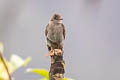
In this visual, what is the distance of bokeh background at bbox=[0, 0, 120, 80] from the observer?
237 cm

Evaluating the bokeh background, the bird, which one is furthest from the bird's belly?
the bokeh background

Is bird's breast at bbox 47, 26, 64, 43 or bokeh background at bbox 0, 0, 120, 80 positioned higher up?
bird's breast at bbox 47, 26, 64, 43

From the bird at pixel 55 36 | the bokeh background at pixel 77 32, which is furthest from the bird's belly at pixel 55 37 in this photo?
the bokeh background at pixel 77 32

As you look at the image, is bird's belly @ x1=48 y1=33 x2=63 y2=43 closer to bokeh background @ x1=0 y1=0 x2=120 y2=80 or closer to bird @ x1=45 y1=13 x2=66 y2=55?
bird @ x1=45 y1=13 x2=66 y2=55

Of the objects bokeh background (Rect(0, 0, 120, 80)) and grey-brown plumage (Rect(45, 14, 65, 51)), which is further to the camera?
bokeh background (Rect(0, 0, 120, 80))

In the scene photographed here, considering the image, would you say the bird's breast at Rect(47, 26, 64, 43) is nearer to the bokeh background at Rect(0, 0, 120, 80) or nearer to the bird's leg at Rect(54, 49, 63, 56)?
the bird's leg at Rect(54, 49, 63, 56)

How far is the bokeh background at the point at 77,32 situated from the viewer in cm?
237

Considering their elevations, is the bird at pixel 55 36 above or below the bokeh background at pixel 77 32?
above

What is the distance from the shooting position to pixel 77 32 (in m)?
2.43

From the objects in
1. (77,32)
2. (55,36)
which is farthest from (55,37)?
(77,32)

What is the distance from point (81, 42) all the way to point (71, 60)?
206mm

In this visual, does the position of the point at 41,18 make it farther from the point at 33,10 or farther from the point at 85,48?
the point at 85,48

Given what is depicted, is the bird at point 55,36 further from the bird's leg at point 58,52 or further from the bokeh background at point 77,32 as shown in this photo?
the bokeh background at point 77,32

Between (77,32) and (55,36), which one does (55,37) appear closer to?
(55,36)
